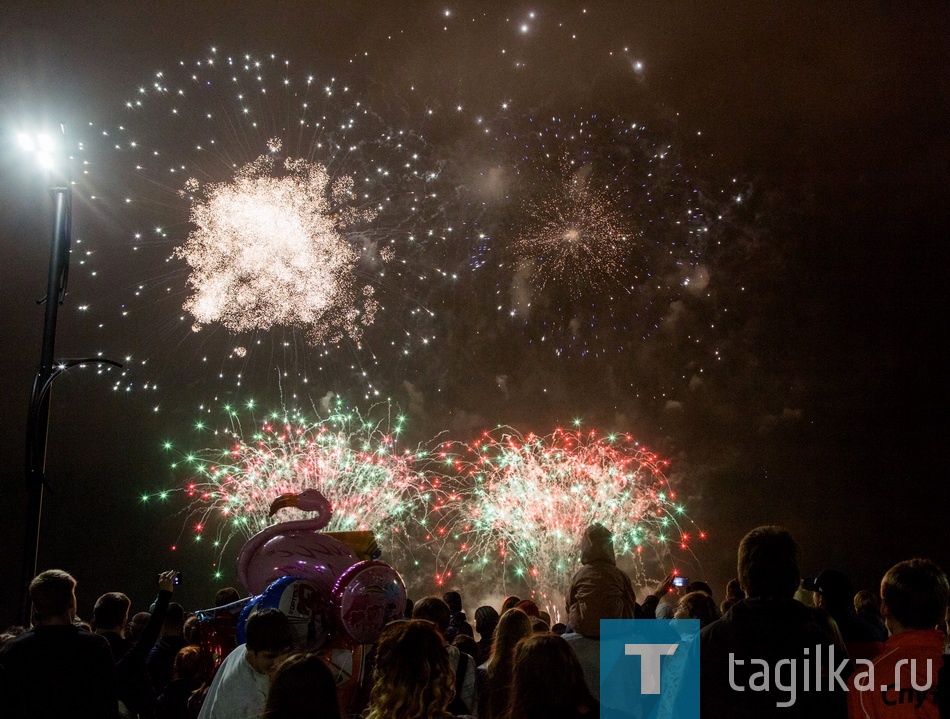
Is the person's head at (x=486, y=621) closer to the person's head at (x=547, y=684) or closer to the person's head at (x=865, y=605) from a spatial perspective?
the person's head at (x=865, y=605)

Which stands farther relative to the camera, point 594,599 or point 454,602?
point 454,602

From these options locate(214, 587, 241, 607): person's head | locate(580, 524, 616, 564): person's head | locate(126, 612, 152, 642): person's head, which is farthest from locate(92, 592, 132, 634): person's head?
locate(580, 524, 616, 564): person's head

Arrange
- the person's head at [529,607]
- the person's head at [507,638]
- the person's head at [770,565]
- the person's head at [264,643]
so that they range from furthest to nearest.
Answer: the person's head at [529,607], the person's head at [507,638], the person's head at [264,643], the person's head at [770,565]

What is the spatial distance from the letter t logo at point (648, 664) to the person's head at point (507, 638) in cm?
84

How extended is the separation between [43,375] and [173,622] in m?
3.85

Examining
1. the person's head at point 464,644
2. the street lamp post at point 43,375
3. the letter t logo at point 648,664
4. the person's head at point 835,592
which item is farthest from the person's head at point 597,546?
the street lamp post at point 43,375

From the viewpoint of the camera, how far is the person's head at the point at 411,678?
364 cm

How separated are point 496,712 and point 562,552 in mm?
22704

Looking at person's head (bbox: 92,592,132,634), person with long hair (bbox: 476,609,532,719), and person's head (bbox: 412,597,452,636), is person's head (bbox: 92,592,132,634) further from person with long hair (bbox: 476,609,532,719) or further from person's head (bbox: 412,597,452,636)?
person with long hair (bbox: 476,609,532,719)

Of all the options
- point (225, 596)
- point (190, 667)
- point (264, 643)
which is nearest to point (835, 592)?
point (264, 643)

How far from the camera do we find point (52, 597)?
4.88 metres

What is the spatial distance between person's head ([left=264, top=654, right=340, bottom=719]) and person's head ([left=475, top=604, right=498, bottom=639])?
4370mm

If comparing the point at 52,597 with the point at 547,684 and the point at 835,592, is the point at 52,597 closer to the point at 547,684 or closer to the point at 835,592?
the point at 547,684

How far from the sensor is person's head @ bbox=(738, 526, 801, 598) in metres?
3.79
